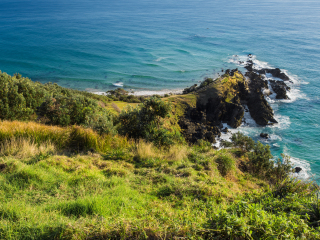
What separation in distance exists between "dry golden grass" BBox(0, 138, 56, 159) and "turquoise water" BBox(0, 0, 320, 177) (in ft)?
107

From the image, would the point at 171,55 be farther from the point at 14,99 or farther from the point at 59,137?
the point at 59,137

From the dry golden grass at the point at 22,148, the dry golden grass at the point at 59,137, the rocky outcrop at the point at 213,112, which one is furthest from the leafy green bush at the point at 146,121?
the rocky outcrop at the point at 213,112

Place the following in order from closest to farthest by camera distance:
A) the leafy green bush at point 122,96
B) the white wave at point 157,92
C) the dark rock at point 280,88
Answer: the leafy green bush at point 122,96 → the dark rock at point 280,88 → the white wave at point 157,92

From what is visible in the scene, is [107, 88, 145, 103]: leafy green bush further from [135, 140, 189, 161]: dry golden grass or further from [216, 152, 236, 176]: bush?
[216, 152, 236, 176]: bush

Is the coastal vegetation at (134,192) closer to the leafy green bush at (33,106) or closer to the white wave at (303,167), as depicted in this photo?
the leafy green bush at (33,106)

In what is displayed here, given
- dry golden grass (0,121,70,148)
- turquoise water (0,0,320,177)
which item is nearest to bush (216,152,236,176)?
dry golden grass (0,121,70,148)

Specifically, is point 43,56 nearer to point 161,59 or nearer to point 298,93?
point 161,59

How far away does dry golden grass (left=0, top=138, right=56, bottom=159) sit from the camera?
6.07 m

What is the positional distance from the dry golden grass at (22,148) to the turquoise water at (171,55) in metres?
32.7

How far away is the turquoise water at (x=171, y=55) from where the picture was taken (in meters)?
39.4

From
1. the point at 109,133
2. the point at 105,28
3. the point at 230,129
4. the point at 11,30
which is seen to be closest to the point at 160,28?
the point at 105,28

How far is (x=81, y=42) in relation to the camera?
280 feet

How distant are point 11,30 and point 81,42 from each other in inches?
1804

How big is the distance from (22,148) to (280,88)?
179 ft
